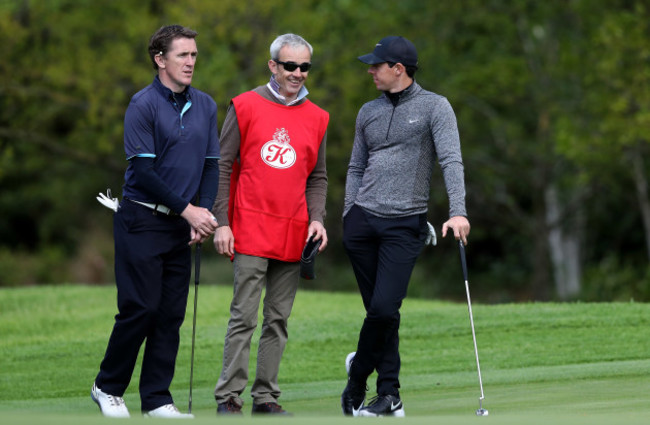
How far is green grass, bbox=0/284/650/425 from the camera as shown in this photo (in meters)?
7.53

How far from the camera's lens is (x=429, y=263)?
96.6ft

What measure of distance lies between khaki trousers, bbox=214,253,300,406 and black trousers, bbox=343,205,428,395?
44 cm

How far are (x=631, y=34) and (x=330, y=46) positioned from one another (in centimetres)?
660

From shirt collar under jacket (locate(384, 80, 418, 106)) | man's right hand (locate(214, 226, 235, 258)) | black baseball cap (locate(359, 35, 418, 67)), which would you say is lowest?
Result: man's right hand (locate(214, 226, 235, 258))

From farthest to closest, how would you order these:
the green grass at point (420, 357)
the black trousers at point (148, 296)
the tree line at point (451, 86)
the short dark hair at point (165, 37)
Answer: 1. the tree line at point (451, 86)
2. the green grass at point (420, 357)
3. the short dark hair at point (165, 37)
4. the black trousers at point (148, 296)

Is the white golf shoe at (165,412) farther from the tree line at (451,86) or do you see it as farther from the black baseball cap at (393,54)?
the tree line at (451,86)

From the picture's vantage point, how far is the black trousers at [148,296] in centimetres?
666

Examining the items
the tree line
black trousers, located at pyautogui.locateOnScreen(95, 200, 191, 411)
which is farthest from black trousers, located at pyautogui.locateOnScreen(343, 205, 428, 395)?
the tree line

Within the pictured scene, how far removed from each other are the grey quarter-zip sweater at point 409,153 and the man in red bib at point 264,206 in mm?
404

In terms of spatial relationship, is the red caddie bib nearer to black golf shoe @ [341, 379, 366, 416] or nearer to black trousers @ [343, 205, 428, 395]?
black trousers @ [343, 205, 428, 395]

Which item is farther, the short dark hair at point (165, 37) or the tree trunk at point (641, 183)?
the tree trunk at point (641, 183)

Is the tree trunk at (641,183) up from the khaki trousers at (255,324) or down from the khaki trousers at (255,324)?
up

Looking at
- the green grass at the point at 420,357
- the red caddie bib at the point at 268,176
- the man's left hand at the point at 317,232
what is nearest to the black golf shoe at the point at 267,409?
the green grass at the point at 420,357

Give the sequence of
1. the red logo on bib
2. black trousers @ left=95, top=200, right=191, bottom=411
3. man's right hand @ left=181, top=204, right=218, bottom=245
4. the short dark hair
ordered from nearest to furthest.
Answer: man's right hand @ left=181, top=204, right=218, bottom=245 < black trousers @ left=95, top=200, right=191, bottom=411 < the short dark hair < the red logo on bib
